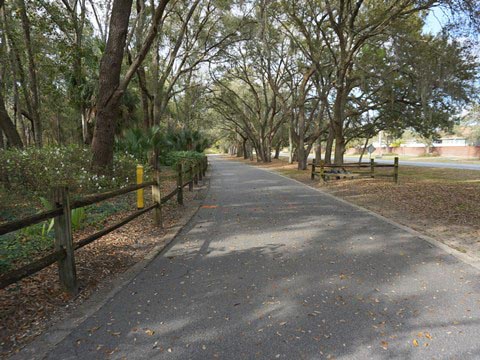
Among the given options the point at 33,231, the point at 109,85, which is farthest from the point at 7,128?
the point at 33,231

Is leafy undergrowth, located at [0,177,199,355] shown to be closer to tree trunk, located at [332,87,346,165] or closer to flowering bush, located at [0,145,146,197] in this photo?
flowering bush, located at [0,145,146,197]

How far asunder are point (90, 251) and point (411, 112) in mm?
22133

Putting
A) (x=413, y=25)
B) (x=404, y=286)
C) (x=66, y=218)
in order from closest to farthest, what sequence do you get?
(x=66, y=218)
(x=404, y=286)
(x=413, y=25)

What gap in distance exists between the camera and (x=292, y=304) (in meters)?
3.34

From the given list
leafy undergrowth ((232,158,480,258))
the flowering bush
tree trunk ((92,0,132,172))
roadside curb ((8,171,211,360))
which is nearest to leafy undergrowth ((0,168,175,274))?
the flowering bush

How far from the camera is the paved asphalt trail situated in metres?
2.63

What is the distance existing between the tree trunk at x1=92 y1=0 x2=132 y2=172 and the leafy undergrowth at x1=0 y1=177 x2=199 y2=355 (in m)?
3.52

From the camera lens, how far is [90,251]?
491cm

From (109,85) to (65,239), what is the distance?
22.5 feet

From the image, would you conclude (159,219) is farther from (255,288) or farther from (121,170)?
(121,170)

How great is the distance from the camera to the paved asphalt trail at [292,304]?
8.63ft

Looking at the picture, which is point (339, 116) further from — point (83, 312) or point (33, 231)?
point (83, 312)

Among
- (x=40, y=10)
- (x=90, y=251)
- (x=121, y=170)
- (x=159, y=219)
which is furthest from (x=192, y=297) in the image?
(x=40, y=10)

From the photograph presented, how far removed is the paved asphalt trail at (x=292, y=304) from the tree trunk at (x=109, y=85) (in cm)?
520
